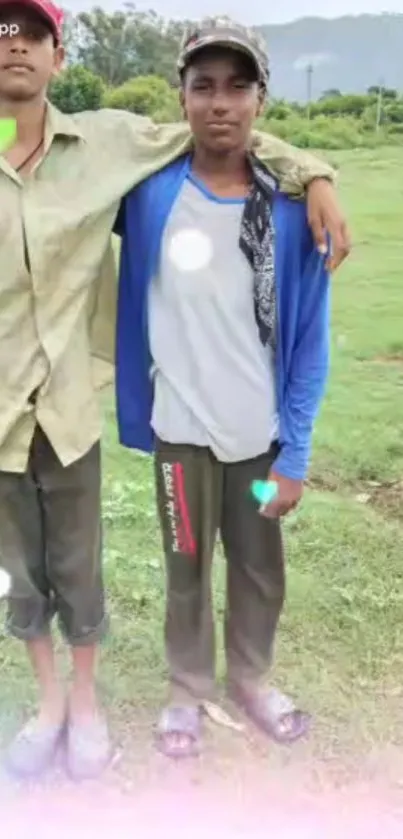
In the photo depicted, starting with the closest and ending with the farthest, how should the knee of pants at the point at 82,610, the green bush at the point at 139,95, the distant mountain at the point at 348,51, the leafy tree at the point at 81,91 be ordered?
1. the knee of pants at the point at 82,610
2. the distant mountain at the point at 348,51
3. the green bush at the point at 139,95
4. the leafy tree at the point at 81,91

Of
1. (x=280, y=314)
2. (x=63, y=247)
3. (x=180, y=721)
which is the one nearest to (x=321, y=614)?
(x=180, y=721)

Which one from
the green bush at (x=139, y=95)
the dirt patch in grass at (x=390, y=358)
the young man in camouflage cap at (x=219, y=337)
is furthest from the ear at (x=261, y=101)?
the green bush at (x=139, y=95)

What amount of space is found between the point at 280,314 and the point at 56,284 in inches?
15.0

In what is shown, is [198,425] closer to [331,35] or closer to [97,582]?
[97,582]

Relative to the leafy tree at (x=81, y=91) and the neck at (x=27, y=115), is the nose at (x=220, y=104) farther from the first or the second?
the leafy tree at (x=81, y=91)

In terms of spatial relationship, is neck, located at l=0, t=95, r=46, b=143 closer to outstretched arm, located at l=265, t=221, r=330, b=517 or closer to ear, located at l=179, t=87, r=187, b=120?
ear, located at l=179, t=87, r=187, b=120

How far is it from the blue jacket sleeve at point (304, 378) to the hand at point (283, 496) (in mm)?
13

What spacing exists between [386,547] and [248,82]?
1584 mm

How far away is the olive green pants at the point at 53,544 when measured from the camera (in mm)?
1881

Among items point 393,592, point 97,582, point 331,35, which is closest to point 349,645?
point 393,592

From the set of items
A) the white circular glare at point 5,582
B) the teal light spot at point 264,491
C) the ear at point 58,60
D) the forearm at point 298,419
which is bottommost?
the white circular glare at point 5,582

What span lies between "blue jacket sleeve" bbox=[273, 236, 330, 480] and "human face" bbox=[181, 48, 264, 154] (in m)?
0.28

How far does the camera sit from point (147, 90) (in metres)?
9.87

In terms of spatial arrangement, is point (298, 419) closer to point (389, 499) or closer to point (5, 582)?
point (5, 582)
